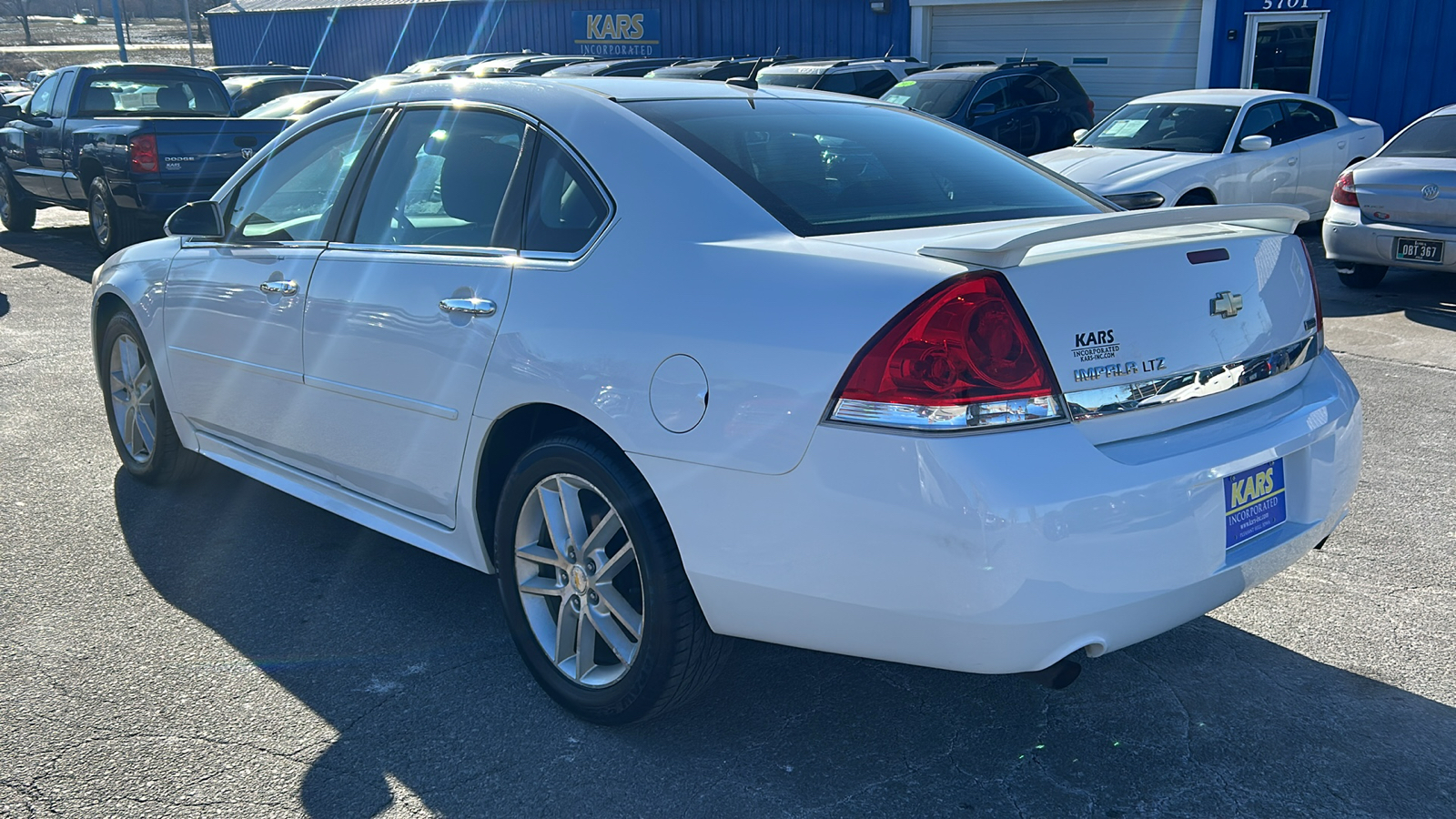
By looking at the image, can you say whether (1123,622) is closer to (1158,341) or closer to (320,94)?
(1158,341)

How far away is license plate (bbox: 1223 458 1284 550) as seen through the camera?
8.89ft

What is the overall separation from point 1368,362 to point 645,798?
19.6 feet

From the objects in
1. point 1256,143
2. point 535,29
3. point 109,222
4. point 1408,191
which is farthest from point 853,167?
point 535,29

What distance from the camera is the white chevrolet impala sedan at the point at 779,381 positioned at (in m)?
2.47

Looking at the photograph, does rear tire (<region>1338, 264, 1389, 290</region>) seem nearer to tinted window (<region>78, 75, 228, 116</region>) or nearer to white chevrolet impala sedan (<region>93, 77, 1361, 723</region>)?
white chevrolet impala sedan (<region>93, 77, 1361, 723</region>)

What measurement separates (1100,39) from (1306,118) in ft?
21.1

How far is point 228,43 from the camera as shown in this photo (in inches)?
1406

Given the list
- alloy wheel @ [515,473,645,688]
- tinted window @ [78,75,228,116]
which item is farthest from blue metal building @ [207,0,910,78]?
alloy wheel @ [515,473,645,688]

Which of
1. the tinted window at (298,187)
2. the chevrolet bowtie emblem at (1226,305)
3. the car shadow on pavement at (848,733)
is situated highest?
the tinted window at (298,187)

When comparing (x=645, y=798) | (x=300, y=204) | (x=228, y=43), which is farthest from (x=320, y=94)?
(x=228, y=43)

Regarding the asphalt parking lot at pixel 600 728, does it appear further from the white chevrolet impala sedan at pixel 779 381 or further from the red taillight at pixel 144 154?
the red taillight at pixel 144 154

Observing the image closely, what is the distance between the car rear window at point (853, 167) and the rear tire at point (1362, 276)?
6.87 meters

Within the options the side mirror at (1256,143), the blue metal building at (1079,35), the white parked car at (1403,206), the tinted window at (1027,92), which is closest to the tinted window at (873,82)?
the tinted window at (1027,92)

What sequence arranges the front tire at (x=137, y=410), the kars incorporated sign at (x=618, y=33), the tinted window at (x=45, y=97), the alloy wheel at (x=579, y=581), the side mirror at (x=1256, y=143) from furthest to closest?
the kars incorporated sign at (x=618, y=33) < the tinted window at (x=45, y=97) < the side mirror at (x=1256, y=143) < the front tire at (x=137, y=410) < the alloy wheel at (x=579, y=581)
